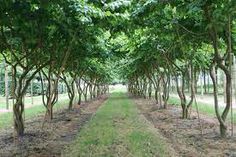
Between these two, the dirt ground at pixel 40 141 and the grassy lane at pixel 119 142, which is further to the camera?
the dirt ground at pixel 40 141

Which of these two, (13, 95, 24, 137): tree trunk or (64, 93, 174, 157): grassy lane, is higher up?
(13, 95, 24, 137): tree trunk

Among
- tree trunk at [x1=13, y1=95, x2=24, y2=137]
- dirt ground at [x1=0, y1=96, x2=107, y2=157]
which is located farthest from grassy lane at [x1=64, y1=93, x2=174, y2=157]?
tree trunk at [x1=13, y1=95, x2=24, y2=137]

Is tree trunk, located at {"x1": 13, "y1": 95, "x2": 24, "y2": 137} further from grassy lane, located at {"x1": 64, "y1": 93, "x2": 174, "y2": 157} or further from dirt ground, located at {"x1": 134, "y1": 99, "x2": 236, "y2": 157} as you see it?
dirt ground, located at {"x1": 134, "y1": 99, "x2": 236, "y2": 157}

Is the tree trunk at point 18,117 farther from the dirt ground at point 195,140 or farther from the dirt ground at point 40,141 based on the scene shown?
the dirt ground at point 195,140

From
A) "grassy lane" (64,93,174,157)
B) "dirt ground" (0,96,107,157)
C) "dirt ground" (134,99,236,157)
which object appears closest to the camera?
"dirt ground" (134,99,236,157)

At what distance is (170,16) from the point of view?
13.6 metres

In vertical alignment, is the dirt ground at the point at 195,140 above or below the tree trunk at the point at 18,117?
below

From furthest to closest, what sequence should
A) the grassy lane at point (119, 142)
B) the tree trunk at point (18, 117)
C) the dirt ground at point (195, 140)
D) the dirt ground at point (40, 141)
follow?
the tree trunk at point (18, 117) < the dirt ground at point (40, 141) < the grassy lane at point (119, 142) < the dirt ground at point (195, 140)

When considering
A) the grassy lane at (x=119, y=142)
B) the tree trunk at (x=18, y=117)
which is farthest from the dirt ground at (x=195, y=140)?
the tree trunk at (x=18, y=117)

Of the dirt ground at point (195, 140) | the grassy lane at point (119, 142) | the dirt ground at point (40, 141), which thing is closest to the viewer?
the dirt ground at point (195, 140)

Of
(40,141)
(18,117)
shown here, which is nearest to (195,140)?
(40,141)

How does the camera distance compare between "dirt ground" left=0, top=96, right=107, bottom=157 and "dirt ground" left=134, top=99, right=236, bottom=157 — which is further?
"dirt ground" left=0, top=96, right=107, bottom=157

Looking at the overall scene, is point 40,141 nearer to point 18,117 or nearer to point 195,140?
point 18,117

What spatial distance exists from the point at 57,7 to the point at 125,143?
5297mm
